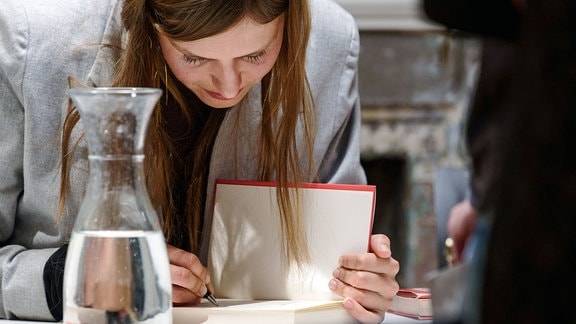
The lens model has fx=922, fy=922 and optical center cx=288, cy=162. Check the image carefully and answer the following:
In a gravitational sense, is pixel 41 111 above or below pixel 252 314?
above

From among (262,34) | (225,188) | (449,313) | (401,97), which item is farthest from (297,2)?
(401,97)

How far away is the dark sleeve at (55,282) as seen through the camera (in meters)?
1.10

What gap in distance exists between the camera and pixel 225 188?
1.22 m

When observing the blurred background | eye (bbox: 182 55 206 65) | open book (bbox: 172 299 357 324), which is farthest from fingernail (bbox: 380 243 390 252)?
the blurred background

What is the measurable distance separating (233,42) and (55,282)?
1.18ft

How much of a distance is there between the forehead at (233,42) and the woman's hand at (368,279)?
0.29 m

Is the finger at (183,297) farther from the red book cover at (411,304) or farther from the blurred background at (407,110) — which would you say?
the blurred background at (407,110)

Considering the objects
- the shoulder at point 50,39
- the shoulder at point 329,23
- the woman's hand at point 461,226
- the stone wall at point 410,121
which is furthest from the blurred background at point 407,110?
the woman's hand at point 461,226

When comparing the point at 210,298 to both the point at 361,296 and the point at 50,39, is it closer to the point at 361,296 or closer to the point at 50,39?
the point at 361,296

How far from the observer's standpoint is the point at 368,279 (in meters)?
1.15

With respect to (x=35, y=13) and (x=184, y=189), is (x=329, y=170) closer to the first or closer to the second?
(x=184, y=189)

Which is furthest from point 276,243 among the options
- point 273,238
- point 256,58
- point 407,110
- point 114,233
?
point 407,110

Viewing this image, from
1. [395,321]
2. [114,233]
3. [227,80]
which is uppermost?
[227,80]

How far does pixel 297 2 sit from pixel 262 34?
2.6 inches
